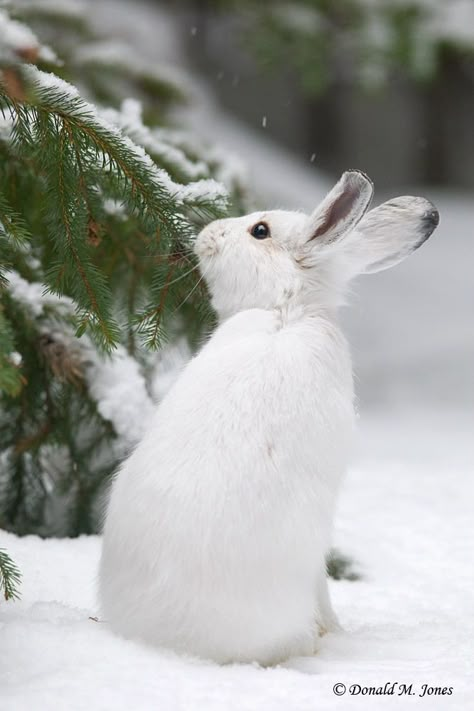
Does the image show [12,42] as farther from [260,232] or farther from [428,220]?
[428,220]

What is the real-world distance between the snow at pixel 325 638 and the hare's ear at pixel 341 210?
0.88m

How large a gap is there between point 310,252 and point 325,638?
33.5 inches

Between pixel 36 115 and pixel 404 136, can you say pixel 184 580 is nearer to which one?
pixel 36 115

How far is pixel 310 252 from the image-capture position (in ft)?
7.39

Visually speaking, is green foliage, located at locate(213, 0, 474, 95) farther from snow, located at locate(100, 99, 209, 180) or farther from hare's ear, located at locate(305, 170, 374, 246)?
hare's ear, located at locate(305, 170, 374, 246)

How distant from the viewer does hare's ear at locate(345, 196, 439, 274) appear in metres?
2.26

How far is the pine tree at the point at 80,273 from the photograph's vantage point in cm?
203

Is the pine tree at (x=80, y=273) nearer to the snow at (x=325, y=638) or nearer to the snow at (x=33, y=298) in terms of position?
the snow at (x=33, y=298)

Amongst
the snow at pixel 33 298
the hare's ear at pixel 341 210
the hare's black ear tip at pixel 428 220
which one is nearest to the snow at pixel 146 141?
the snow at pixel 33 298

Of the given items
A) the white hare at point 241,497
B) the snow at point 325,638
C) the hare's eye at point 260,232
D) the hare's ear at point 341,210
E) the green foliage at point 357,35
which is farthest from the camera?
the green foliage at point 357,35

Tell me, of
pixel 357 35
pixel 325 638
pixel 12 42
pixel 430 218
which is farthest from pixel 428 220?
pixel 357 35

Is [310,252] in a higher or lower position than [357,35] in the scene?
lower

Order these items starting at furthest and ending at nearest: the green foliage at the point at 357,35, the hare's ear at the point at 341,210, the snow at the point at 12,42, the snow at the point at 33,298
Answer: the green foliage at the point at 357,35, the snow at the point at 33,298, the snow at the point at 12,42, the hare's ear at the point at 341,210

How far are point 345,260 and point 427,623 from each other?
867 millimetres
